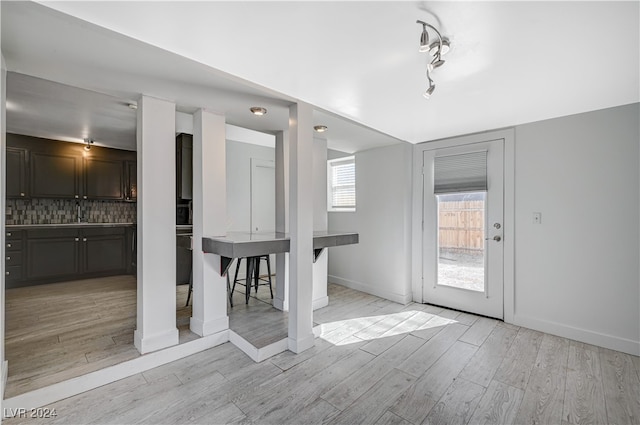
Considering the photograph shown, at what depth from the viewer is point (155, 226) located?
2.41 metres

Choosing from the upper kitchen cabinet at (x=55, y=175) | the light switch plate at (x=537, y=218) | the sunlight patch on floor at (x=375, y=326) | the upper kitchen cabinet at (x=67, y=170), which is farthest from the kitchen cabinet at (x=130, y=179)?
the light switch plate at (x=537, y=218)

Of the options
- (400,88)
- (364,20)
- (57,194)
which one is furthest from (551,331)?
(57,194)

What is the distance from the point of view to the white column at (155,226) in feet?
7.73

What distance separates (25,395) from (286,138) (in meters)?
2.97

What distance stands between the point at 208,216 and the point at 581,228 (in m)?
3.62

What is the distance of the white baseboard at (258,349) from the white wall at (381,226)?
201cm

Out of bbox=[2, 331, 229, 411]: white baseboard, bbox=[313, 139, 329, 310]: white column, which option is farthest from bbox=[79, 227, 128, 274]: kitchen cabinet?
bbox=[313, 139, 329, 310]: white column

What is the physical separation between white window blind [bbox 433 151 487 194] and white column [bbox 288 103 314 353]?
81.5 inches

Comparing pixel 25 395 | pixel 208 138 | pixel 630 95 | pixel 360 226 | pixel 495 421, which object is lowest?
pixel 495 421

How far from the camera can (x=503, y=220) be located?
3.36 m

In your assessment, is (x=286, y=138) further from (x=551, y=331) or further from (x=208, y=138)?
(x=551, y=331)

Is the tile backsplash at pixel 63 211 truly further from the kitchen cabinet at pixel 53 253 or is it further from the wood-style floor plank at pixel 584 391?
the wood-style floor plank at pixel 584 391

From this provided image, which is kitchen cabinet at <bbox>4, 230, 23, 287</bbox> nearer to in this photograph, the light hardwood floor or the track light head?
the light hardwood floor

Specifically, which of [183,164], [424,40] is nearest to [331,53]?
[424,40]
